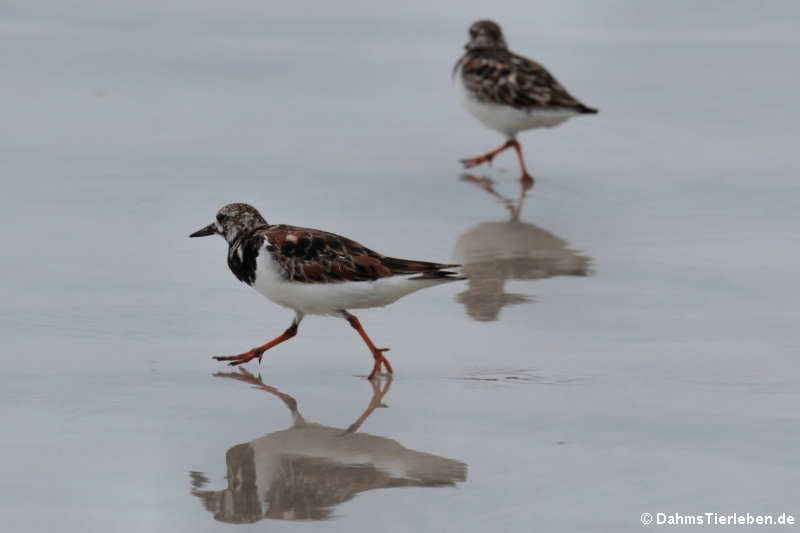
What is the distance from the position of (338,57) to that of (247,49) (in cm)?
115

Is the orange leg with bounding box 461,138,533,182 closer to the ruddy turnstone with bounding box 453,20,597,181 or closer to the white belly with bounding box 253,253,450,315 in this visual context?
the ruddy turnstone with bounding box 453,20,597,181

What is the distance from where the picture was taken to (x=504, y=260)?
1005 cm

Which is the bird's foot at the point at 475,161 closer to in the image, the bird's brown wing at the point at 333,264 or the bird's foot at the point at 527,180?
the bird's foot at the point at 527,180

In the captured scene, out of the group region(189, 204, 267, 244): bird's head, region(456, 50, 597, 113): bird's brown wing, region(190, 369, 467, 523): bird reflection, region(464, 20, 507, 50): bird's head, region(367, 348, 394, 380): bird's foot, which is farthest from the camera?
region(464, 20, 507, 50): bird's head

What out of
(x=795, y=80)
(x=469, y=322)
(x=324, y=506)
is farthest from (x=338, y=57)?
(x=324, y=506)

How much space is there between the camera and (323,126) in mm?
13758

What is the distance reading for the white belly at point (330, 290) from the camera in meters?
7.53

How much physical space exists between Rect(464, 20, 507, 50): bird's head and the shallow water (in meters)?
0.92

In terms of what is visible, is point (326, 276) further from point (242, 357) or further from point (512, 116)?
point (512, 116)

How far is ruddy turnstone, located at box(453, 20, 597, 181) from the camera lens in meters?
13.0

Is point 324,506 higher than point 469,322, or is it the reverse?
point 469,322

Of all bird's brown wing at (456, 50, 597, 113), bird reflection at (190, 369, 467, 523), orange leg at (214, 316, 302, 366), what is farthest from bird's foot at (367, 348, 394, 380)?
bird's brown wing at (456, 50, 597, 113)

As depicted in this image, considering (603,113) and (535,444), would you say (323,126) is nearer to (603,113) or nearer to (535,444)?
(603,113)

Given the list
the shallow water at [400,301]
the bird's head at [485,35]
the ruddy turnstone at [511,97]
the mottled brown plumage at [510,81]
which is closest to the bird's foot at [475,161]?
the ruddy turnstone at [511,97]
